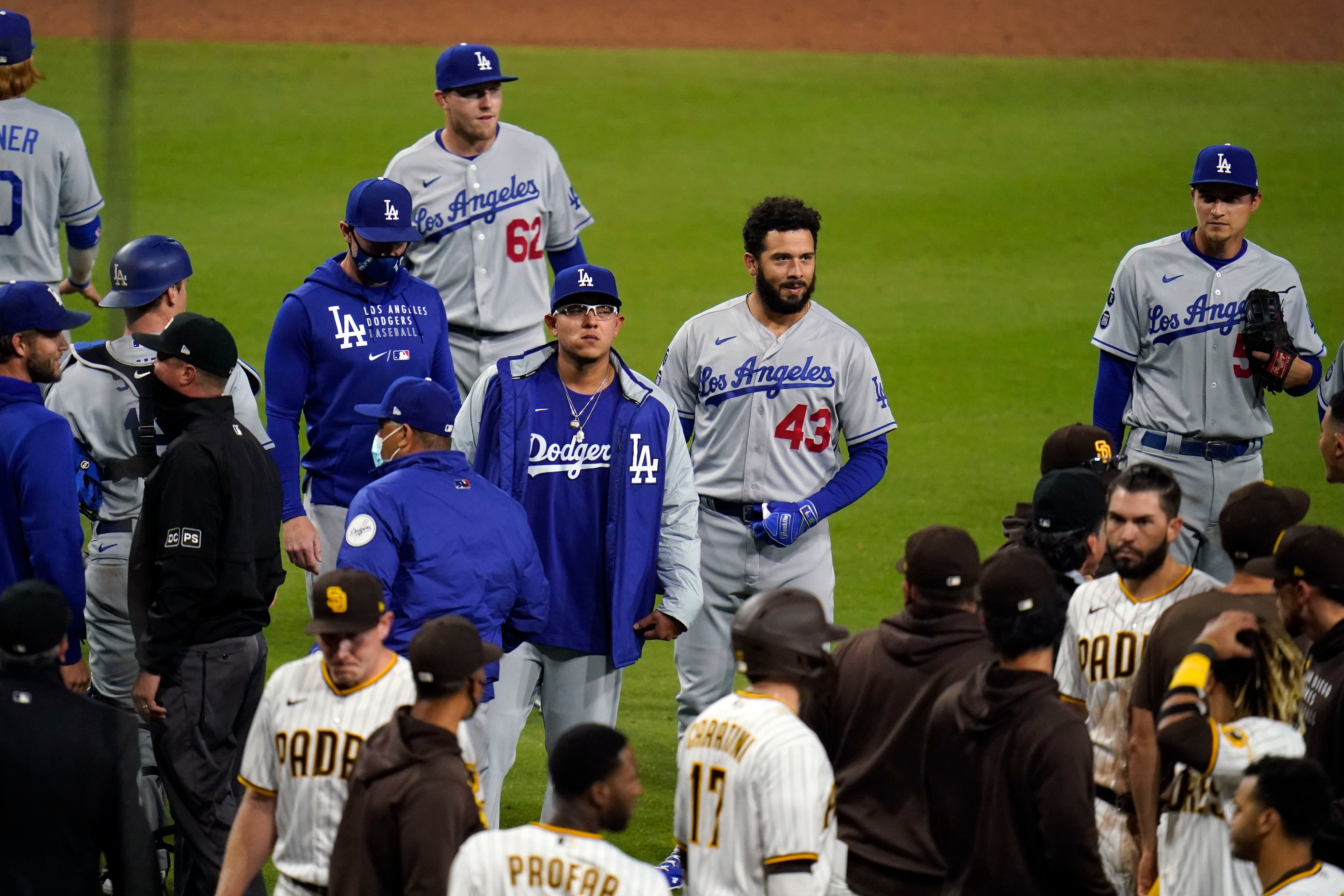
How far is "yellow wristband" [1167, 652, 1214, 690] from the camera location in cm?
373

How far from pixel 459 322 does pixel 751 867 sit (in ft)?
13.2

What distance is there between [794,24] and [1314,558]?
64.1 ft

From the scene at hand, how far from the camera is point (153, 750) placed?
5.16m

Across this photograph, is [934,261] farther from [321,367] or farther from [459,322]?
[321,367]

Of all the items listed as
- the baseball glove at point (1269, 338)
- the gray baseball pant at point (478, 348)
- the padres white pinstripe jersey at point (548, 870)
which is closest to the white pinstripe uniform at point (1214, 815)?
the padres white pinstripe jersey at point (548, 870)

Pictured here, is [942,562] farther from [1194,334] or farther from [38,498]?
[1194,334]

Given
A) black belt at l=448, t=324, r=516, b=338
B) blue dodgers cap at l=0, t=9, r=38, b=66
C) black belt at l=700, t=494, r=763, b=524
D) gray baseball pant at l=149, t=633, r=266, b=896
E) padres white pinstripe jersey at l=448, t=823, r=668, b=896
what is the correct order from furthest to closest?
black belt at l=448, t=324, r=516, b=338
blue dodgers cap at l=0, t=9, r=38, b=66
black belt at l=700, t=494, r=763, b=524
gray baseball pant at l=149, t=633, r=266, b=896
padres white pinstripe jersey at l=448, t=823, r=668, b=896

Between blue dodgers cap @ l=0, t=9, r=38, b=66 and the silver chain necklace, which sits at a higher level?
blue dodgers cap @ l=0, t=9, r=38, b=66

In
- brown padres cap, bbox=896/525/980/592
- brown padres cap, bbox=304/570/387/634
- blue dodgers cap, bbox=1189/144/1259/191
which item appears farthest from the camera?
blue dodgers cap, bbox=1189/144/1259/191

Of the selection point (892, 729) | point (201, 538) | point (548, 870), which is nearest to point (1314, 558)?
point (892, 729)

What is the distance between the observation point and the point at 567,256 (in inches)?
290

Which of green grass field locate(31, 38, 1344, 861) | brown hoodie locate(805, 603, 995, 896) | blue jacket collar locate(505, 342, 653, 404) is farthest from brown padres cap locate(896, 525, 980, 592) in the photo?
green grass field locate(31, 38, 1344, 861)

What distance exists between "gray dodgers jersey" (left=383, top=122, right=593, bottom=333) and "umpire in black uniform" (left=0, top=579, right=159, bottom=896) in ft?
11.1

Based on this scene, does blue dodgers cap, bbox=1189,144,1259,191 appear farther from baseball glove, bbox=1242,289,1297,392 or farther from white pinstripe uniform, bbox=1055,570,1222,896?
white pinstripe uniform, bbox=1055,570,1222,896
